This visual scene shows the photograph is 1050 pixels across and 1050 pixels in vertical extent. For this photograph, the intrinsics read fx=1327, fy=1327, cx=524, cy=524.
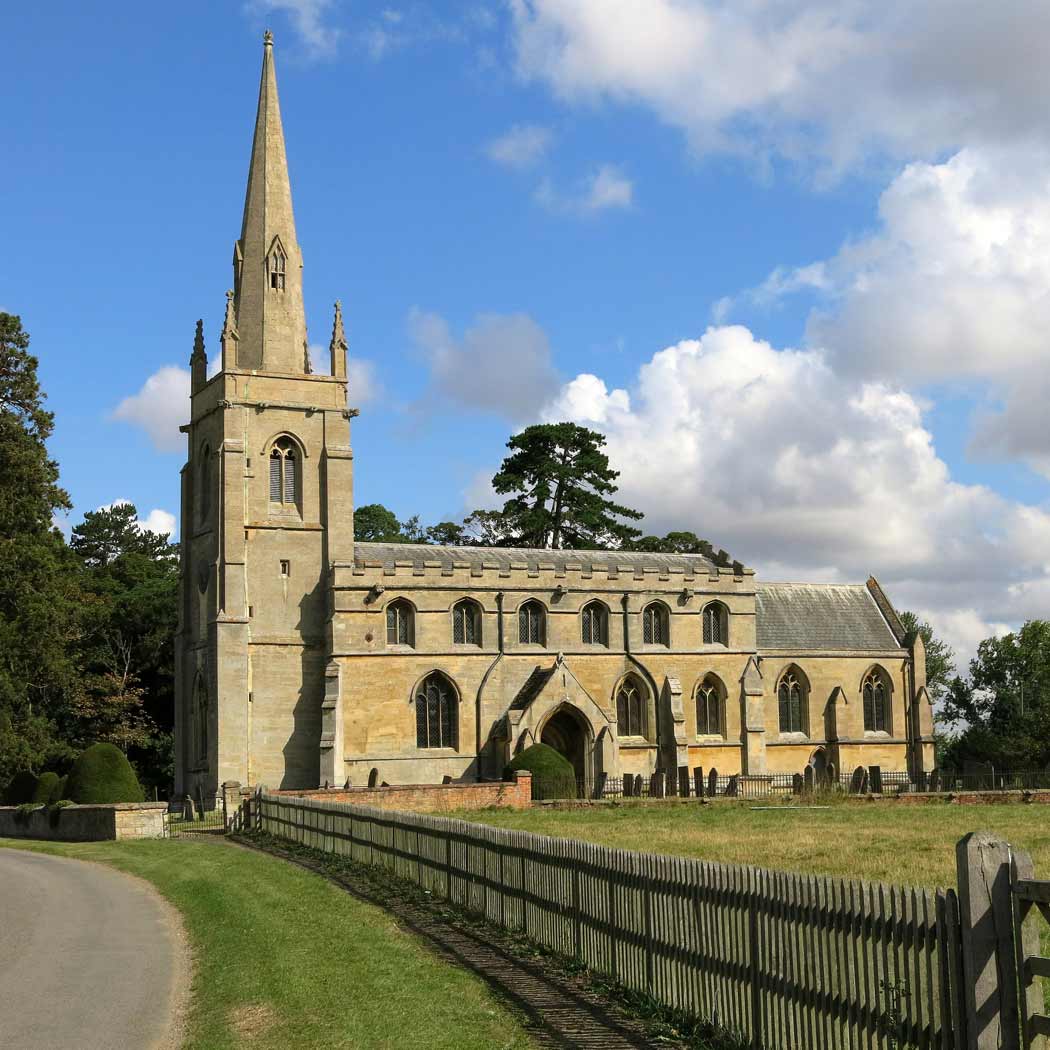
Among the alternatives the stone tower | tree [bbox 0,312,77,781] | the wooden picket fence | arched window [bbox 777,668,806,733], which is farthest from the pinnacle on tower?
the wooden picket fence

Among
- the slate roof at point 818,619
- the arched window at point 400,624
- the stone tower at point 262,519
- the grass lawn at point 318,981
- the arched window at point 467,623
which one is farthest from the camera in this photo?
the slate roof at point 818,619

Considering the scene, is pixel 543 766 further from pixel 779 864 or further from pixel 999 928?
pixel 999 928

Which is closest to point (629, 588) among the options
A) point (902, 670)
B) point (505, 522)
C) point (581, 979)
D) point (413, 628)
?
point (413, 628)

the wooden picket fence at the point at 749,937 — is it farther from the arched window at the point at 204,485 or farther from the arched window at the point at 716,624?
the arched window at the point at 716,624

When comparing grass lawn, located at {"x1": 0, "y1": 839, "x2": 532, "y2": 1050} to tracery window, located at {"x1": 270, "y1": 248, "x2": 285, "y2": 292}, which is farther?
tracery window, located at {"x1": 270, "y1": 248, "x2": 285, "y2": 292}

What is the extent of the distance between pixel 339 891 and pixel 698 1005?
9.81 metres

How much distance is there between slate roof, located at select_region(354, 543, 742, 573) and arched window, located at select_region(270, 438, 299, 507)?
3.34 metres

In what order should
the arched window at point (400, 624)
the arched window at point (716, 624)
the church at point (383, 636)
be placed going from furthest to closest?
the arched window at point (716, 624), the arched window at point (400, 624), the church at point (383, 636)

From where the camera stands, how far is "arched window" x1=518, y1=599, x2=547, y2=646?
49125 mm

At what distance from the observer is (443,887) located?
17.9m

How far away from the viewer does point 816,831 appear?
2814cm

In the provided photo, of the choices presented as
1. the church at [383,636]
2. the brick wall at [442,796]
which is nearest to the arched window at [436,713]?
the church at [383,636]

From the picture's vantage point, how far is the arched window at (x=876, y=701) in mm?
54438

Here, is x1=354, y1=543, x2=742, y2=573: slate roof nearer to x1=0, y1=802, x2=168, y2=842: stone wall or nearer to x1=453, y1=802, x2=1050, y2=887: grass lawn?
x1=453, y1=802, x2=1050, y2=887: grass lawn
